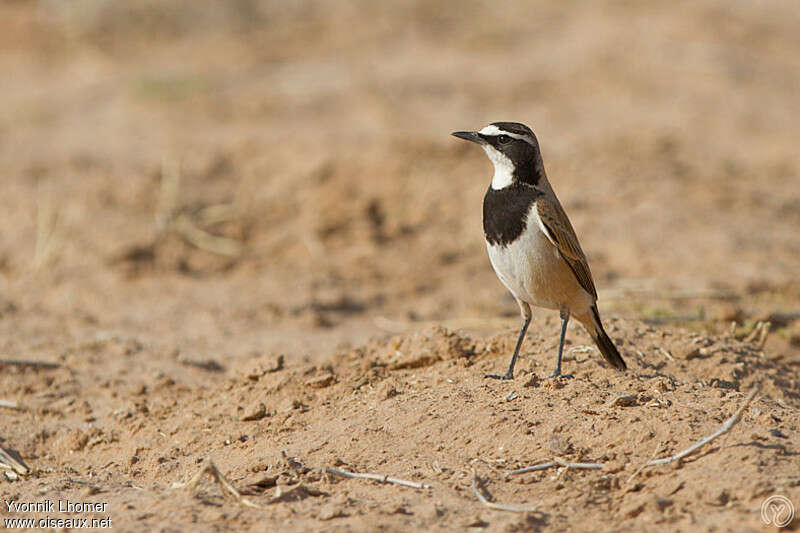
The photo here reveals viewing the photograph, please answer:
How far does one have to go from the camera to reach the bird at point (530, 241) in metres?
5.51

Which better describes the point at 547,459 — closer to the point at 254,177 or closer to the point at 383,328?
the point at 383,328

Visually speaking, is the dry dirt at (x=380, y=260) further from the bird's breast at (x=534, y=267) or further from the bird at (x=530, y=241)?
the bird's breast at (x=534, y=267)

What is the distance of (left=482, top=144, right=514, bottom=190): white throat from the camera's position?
573 cm

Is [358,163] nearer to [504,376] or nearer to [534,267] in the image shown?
[534,267]

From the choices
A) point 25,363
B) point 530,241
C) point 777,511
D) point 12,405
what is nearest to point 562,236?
point 530,241

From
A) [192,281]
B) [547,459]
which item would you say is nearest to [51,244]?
[192,281]

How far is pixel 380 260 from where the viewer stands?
981 centimetres

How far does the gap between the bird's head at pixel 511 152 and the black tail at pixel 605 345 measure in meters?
0.93

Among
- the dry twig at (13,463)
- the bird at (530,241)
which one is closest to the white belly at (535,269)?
the bird at (530,241)

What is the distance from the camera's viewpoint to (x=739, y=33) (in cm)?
1720

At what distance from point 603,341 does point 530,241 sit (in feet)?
2.71

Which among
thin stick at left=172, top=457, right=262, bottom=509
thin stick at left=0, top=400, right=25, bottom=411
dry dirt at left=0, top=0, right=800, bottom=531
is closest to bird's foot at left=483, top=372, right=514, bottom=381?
dry dirt at left=0, top=0, right=800, bottom=531

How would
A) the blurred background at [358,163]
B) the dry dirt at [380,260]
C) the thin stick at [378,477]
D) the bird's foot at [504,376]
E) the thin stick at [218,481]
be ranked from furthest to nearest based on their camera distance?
the blurred background at [358,163], the bird's foot at [504,376], the dry dirt at [380,260], the thin stick at [378,477], the thin stick at [218,481]

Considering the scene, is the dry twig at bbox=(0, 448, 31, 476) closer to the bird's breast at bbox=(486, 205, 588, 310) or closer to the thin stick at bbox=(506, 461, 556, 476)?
the thin stick at bbox=(506, 461, 556, 476)
